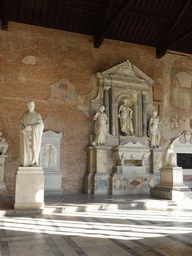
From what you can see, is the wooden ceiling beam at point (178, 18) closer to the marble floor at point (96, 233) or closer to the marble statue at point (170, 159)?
the marble statue at point (170, 159)

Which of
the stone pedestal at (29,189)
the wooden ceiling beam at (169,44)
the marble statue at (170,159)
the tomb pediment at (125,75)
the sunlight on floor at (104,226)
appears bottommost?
the sunlight on floor at (104,226)

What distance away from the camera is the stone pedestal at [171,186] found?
932cm

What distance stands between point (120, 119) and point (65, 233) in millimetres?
7702

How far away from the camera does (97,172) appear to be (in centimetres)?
1102

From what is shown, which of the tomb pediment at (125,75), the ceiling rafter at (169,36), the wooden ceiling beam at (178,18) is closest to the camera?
the wooden ceiling beam at (178,18)

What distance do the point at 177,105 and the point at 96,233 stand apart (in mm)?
10090

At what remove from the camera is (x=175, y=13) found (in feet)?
40.2

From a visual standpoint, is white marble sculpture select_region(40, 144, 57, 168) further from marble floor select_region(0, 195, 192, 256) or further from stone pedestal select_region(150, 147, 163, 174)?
stone pedestal select_region(150, 147, 163, 174)

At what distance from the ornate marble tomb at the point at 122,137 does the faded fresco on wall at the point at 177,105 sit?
980 mm

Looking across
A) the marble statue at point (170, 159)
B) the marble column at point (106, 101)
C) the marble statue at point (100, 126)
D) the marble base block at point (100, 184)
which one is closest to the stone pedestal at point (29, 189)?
the marble base block at point (100, 184)

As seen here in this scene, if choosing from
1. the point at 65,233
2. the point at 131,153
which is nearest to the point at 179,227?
the point at 65,233

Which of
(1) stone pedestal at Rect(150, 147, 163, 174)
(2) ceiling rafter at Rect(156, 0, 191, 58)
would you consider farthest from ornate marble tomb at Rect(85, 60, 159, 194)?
(2) ceiling rafter at Rect(156, 0, 191, 58)

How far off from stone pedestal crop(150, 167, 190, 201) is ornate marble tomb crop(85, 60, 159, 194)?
1.55 m

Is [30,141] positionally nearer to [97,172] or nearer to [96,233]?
[96,233]
